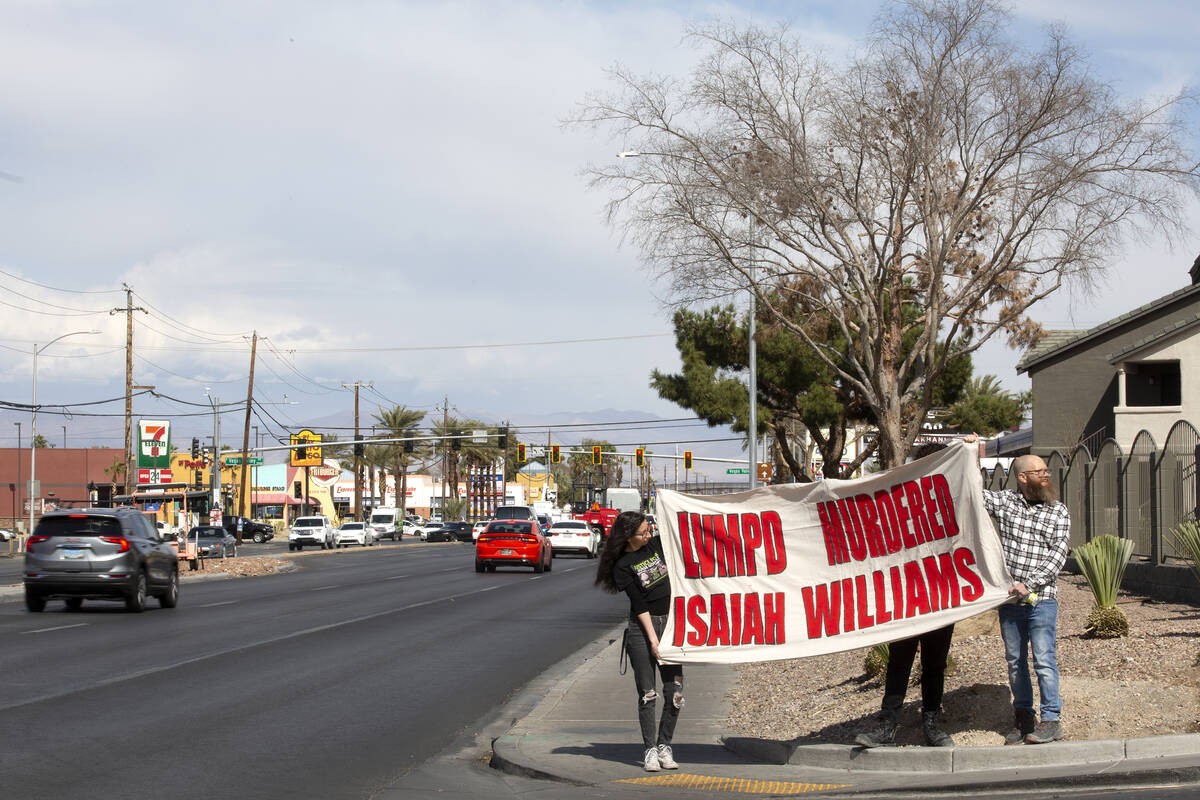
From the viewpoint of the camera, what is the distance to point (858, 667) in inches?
501

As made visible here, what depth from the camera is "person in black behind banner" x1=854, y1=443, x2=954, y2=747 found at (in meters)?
8.51

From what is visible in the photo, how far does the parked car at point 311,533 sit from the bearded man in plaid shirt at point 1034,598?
63.9 meters

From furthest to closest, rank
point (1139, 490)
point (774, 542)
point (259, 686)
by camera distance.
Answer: point (1139, 490), point (259, 686), point (774, 542)

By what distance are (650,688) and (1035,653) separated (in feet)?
8.01

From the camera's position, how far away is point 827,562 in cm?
922

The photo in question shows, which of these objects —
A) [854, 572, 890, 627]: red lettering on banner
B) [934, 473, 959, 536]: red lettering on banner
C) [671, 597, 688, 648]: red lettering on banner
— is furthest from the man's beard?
[671, 597, 688, 648]: red lettering on banner

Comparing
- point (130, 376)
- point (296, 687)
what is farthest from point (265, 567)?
point (296, 687)

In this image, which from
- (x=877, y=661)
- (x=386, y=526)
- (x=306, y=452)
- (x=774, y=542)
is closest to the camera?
(x=774, y=542)

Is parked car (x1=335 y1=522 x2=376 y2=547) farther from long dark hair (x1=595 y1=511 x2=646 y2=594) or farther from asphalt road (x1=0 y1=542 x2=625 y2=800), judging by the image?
long dark hair (x1=595 y1=511 x2=646 y2=594)

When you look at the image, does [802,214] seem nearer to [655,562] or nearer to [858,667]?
[858,667]

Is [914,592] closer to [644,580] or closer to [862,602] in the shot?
[862,602]

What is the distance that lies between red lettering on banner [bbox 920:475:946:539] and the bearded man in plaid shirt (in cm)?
50

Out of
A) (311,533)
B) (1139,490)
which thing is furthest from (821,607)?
(311,533)

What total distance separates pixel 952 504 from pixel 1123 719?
5.86 feet
